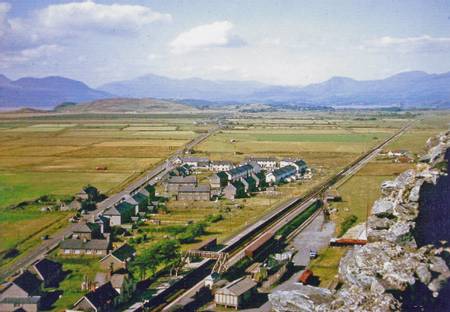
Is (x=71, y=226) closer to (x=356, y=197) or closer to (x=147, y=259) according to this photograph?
(x=147, y=259)

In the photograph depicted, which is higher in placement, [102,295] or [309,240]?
[102,295]

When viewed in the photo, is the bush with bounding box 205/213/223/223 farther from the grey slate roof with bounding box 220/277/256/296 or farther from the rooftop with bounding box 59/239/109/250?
the grey slate roof with bounding box 220/277/256/296

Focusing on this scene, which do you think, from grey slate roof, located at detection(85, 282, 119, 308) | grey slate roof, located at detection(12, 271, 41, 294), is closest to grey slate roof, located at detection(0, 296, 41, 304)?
grey slate roof, located at detection(12, 271, 41, 294)

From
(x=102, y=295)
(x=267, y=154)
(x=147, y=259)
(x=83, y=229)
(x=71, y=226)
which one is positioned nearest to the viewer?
(x=102, y=295)

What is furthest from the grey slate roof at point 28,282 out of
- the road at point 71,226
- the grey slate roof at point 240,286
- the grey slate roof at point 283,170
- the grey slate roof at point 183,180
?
the grey slate roof at point 283,170

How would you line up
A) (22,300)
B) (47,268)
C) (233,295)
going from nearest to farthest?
1. (22,300)
2. (233,295)
3. (47,268)

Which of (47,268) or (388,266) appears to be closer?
(388,266)

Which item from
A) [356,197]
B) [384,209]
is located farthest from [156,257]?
[356,197]
